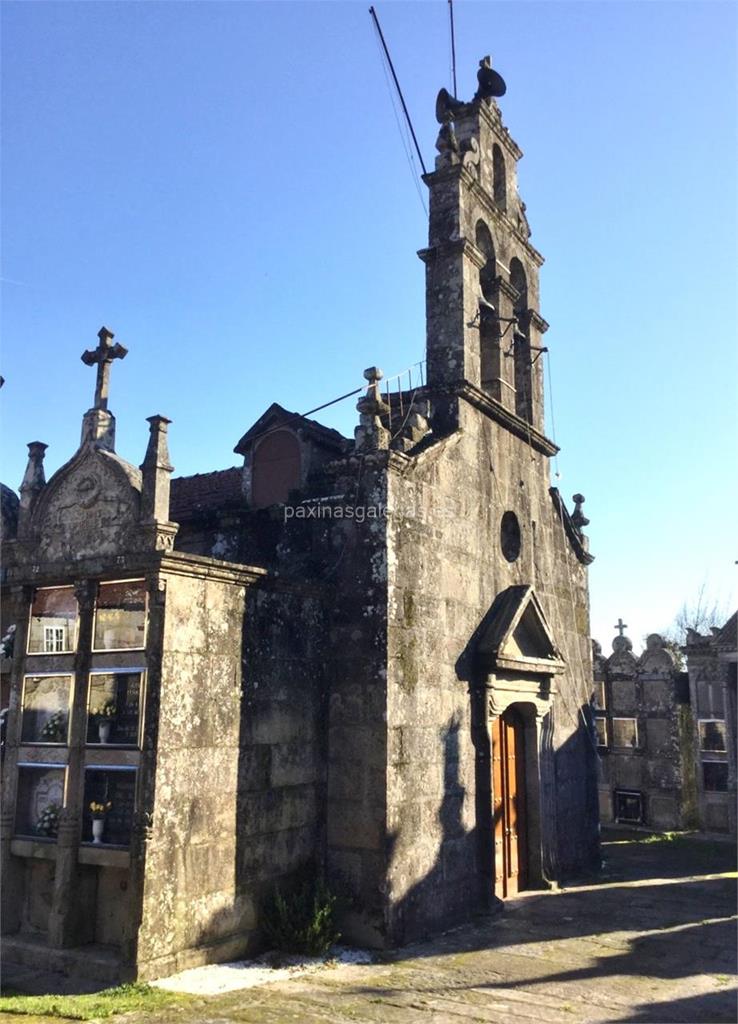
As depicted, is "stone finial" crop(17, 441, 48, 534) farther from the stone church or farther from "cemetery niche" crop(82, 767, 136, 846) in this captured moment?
"cemetery niche" crop(82, 767, 136, 846)

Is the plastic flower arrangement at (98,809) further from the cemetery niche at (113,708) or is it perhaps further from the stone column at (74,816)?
the cemetery niche at (113,708)

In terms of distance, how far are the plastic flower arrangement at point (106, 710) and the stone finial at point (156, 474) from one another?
1869 mm

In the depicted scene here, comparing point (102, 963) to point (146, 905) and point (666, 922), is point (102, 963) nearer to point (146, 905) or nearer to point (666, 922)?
point (146, 905)

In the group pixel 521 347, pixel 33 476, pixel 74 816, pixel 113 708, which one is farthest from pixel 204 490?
pixel 74 816

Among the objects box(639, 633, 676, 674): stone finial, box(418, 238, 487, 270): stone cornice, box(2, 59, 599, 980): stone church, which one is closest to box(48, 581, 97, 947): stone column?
box(2, 59, 599, 980): stone church

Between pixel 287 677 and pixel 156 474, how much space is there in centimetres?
269

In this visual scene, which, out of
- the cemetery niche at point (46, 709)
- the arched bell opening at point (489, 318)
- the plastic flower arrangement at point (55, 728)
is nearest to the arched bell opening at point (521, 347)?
the arched bell opening at point (489, 318)

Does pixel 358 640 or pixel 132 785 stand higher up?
pixel 358 640

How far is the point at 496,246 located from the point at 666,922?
32.8 ft

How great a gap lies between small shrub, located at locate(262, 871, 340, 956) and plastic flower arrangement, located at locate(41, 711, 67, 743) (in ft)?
8.98

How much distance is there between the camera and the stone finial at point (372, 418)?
388 inches

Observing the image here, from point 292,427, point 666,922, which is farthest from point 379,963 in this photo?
point 292,427

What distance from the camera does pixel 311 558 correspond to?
10242mm

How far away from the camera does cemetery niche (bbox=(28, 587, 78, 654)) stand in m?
8.85
